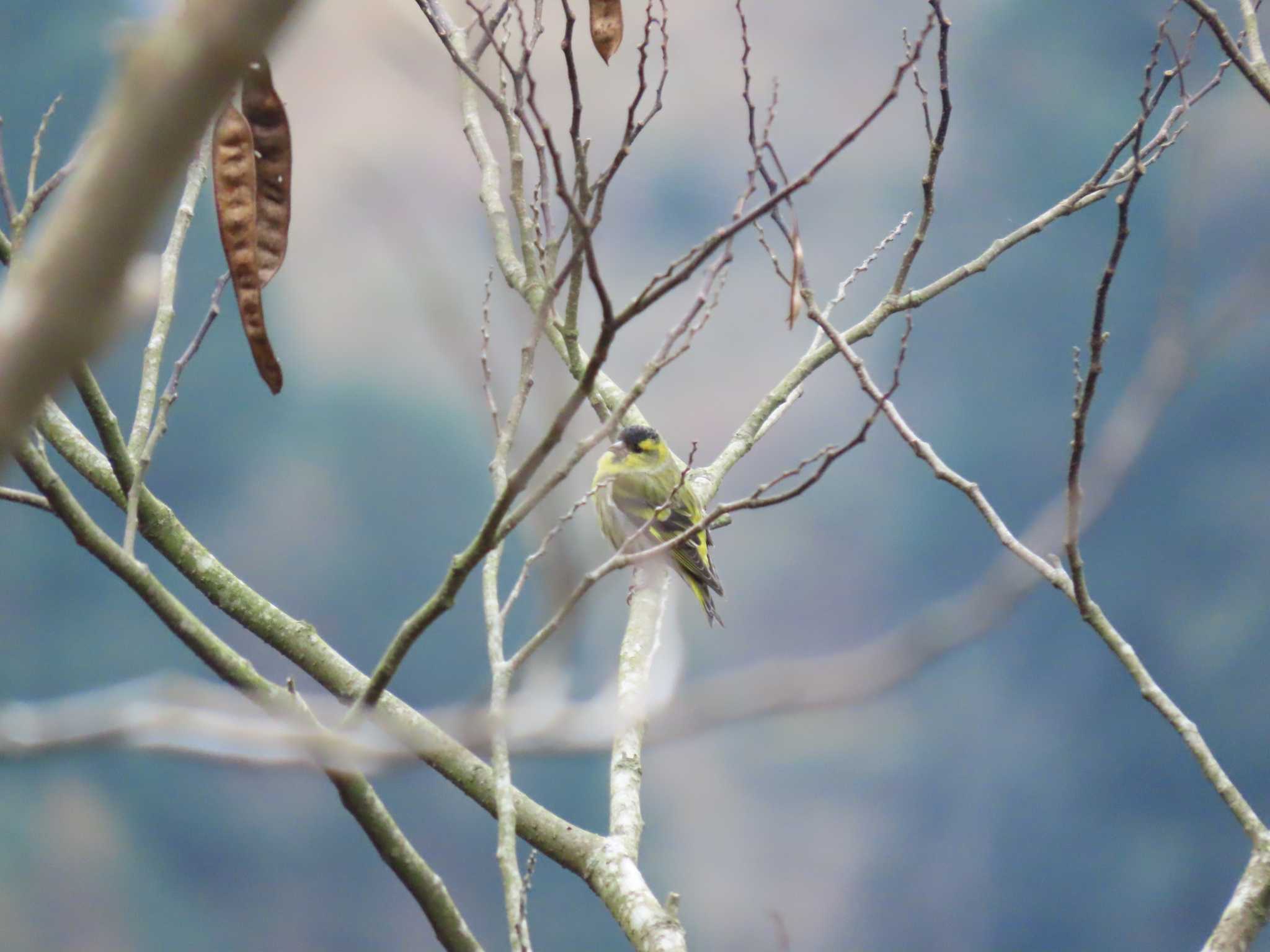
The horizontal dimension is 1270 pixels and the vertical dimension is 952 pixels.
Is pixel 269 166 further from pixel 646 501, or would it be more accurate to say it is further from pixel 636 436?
pixel 646 501

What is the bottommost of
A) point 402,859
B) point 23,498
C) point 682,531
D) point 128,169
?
point 128,169

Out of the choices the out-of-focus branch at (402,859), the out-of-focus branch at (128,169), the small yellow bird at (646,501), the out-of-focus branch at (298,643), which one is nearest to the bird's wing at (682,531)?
the small yellow bird at (646,501)

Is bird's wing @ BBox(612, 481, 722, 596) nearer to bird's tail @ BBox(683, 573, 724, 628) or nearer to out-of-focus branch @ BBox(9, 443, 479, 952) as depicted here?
bird's tail @ BBox(683, 573, 724, 628)

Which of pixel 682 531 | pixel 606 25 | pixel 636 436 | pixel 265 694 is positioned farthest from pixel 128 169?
pixel 636 436

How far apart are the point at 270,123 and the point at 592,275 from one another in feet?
2.14

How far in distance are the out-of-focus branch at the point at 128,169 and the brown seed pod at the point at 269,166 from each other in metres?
0.92

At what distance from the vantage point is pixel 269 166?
1.39 meters

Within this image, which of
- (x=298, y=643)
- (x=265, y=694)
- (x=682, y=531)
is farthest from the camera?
(x=682, y=531)

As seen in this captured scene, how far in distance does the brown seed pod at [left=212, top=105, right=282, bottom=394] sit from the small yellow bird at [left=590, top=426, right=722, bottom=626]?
1767 millimetres

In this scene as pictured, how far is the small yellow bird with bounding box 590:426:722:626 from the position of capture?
3086mm

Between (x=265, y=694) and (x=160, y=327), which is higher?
(x=160, y=327)

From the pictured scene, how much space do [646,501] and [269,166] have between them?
2.13 m

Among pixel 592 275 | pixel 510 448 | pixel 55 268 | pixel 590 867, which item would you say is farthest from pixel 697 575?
pixel 55 268

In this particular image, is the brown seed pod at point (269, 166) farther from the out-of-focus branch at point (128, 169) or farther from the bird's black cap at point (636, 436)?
the bird's black cap at point (636, 436)
